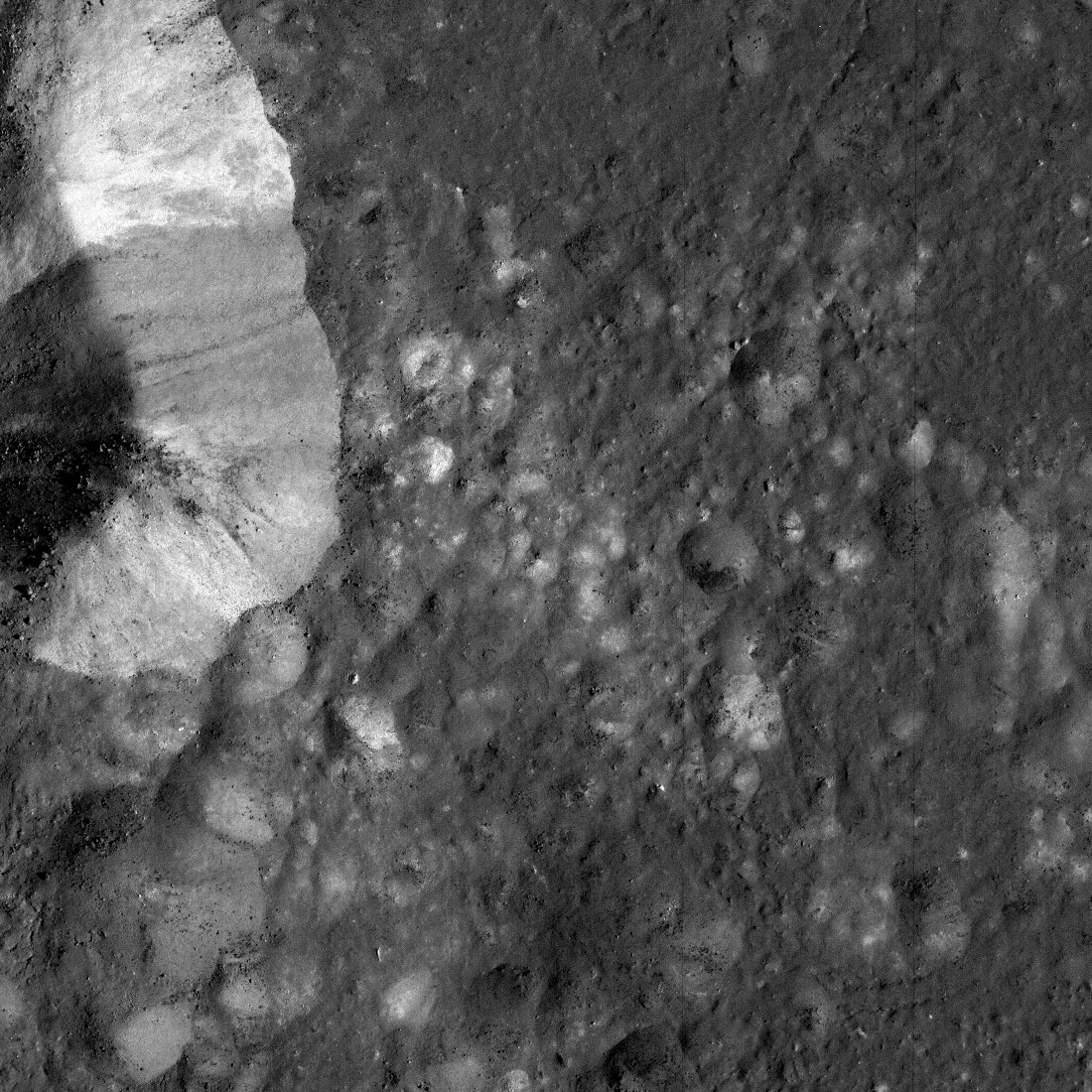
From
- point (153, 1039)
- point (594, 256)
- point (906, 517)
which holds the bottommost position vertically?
point (153, 1039)

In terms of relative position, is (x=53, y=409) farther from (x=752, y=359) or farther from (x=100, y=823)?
(x=752, y=359)

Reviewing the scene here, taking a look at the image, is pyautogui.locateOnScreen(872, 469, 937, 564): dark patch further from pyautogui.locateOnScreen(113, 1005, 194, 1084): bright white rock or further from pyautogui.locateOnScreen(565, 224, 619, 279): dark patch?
pyautogui.locateOnScreen(113, 1005, 194, 1084): bright white rock

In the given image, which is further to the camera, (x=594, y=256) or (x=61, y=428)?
(x=594, y=256)

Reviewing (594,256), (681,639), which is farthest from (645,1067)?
(594,256)

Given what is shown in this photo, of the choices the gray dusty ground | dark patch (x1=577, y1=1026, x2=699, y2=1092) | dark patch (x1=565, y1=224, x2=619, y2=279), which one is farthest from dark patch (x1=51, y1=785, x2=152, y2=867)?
dark patch (x1=565, y1=224, x2=619, y2=279)

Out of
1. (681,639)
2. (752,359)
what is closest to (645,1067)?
(681,639)

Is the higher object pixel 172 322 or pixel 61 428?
pixel 172 322

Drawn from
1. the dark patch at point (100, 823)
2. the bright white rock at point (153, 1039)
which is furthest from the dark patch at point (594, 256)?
the bright white rock at point (153, 1039)
